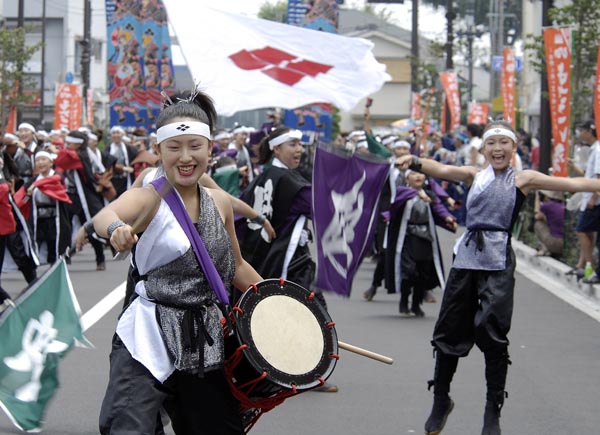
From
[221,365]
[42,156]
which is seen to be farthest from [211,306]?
[42,156]

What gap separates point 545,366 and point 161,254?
19.1 feet

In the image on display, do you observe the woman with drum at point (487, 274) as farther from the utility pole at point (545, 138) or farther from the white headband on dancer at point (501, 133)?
the utility pole at point (545, 138)

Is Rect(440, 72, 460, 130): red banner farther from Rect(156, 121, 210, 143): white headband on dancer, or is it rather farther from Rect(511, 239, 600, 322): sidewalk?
Rect(156, 121, 210, 143): white headband on dancer

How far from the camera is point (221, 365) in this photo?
16.7 feet

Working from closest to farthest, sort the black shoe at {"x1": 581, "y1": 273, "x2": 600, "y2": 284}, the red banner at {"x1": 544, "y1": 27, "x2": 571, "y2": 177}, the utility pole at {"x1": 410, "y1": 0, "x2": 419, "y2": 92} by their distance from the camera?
1. the black shoe at {"x1": 581, "y1": 273, "x2": 600, "y2": 284}
2. the red banner at {"x1": 544, "y1": 27, "x2": 571, "y2": 177}
3. the utility pole at {"x1": 410, "y1": 0, "x2": 419, "y2": 92}

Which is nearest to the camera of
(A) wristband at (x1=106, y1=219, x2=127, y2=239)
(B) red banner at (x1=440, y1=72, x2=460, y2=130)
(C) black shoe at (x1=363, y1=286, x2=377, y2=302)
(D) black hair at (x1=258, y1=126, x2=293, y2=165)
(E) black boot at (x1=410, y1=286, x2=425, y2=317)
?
(A) wristband at (x1=106, y1=219, x2=127, y2=239)

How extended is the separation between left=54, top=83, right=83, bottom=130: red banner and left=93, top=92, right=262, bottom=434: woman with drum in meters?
34.3

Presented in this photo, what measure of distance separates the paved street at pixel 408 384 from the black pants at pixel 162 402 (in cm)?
264

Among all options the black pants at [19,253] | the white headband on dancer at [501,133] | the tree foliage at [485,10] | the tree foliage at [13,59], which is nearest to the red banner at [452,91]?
the tree foliage at [13,59]

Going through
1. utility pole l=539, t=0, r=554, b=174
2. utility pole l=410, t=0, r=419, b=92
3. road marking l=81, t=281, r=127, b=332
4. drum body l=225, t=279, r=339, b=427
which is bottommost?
road marking l=81, t=281, r=127, b=332

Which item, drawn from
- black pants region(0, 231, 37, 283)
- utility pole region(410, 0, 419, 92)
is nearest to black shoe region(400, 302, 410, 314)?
black pants region(0, 231, 37, 283)

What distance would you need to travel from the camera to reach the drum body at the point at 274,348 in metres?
5.01

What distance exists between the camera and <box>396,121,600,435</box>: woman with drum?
743cm

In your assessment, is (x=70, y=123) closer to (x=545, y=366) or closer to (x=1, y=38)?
(x=1, y=38)
